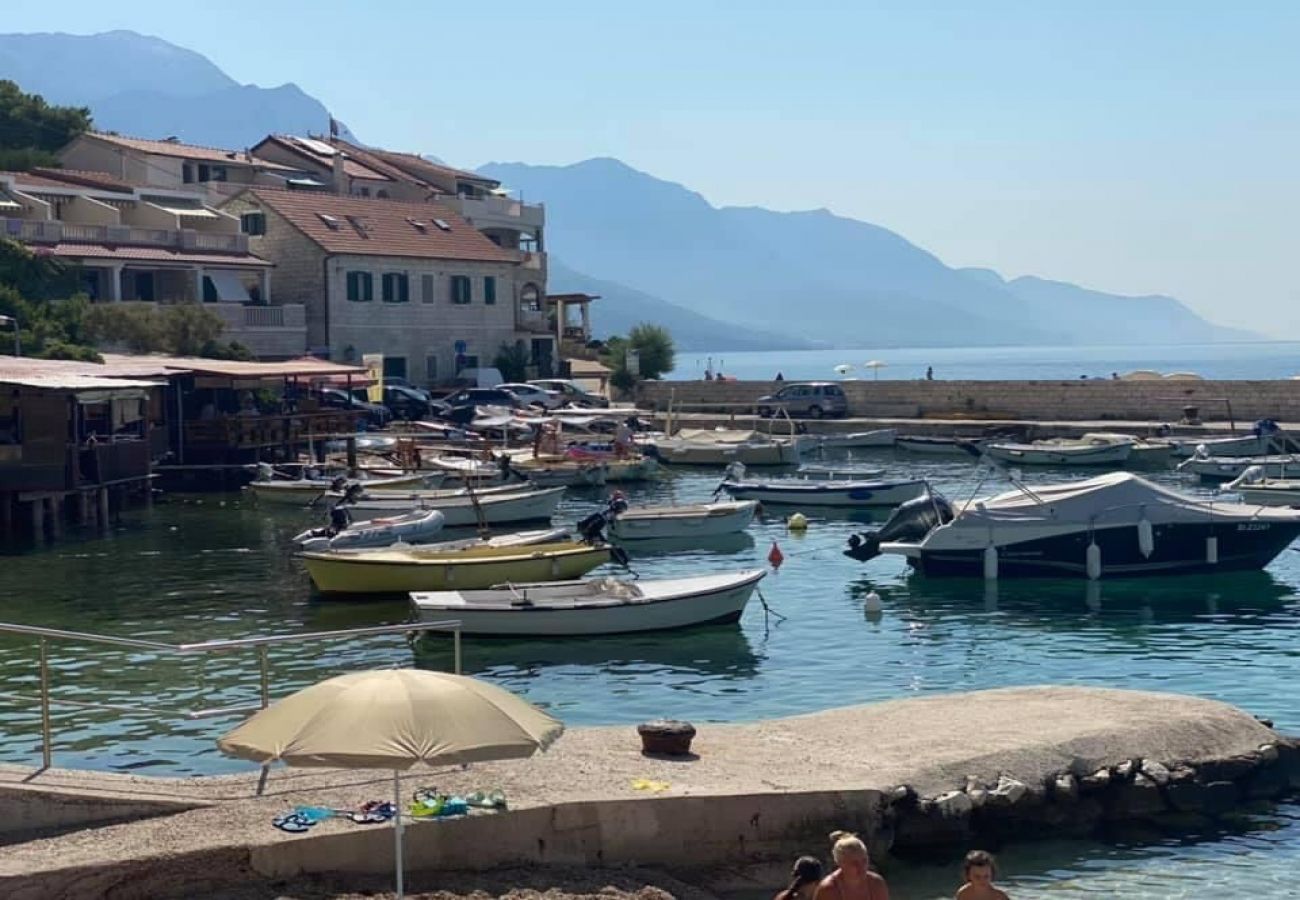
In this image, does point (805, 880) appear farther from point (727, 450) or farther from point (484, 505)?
point (727, 450)

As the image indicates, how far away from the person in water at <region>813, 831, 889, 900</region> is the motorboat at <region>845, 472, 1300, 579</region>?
23.5 metres

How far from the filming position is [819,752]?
16.9m

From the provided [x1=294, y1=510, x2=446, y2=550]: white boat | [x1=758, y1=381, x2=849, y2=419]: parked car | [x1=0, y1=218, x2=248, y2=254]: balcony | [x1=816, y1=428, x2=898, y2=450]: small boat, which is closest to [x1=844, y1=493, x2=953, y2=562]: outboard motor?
[x1=294, y1=510, x2=446, y2=550]: white boat

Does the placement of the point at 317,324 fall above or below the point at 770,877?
above

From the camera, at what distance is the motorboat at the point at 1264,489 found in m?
46.4

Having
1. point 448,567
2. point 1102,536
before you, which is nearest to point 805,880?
point 448,567

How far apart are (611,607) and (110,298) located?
45480mm

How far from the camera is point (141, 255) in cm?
6706

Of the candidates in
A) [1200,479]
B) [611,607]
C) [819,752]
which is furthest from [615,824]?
[1200,479]

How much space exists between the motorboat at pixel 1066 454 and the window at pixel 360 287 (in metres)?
28.4

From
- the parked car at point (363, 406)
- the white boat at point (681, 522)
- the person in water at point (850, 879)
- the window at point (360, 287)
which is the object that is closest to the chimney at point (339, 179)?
the window at point (360, 287)

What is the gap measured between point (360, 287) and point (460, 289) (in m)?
6.80

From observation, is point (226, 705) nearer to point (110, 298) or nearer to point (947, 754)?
point (947, 754)

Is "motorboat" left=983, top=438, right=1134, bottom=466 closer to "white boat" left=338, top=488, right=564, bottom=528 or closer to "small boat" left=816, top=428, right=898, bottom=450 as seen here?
"small boat" left=816, top=428, right=898, bottom=450
